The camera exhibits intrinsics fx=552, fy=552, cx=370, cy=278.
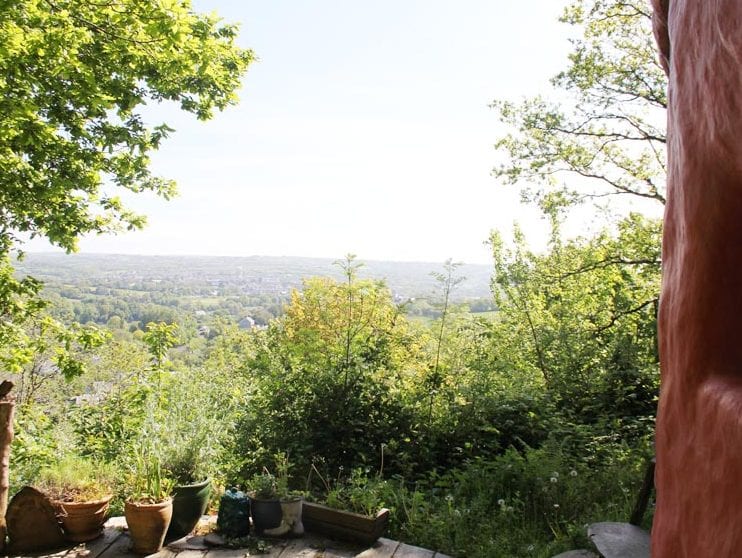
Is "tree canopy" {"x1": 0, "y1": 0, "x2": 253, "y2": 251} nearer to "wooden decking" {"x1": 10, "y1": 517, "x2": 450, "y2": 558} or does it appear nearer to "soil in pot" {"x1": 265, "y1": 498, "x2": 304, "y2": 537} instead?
"wooden decking" {"x1": 10, "y1": 517, "x2": 450, "y2": 558}

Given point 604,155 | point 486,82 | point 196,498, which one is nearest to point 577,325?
point 604,155

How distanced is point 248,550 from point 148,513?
0.72 meters

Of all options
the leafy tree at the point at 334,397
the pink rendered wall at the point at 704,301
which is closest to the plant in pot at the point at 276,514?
the leafy tree at the point at 334,397

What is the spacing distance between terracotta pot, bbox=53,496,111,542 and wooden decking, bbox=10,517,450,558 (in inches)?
2.9

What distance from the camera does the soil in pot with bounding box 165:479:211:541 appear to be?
13.0ft

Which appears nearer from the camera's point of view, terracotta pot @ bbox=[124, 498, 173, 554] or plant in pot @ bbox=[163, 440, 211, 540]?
terracotta pot @ bbox=[124, 498, 173, 554]

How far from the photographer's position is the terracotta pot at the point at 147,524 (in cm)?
367

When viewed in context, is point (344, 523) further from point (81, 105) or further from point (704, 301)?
point (81, 105)

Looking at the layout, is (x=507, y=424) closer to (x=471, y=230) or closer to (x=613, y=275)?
(x=613, y=275)

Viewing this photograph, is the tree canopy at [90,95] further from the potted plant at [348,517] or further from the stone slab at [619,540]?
the stone slab at [619,540]

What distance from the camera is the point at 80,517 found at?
377 cm

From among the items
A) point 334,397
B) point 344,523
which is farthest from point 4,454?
point 334,397

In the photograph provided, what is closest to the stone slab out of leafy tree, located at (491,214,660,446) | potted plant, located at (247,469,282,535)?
potted plant, located at (247,469,282,535)

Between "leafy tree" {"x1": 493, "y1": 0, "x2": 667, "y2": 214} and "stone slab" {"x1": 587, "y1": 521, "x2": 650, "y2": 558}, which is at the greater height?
"leafy tree" {"x1": 493, "y1": 0, "x2": 667, "y2": 214}
